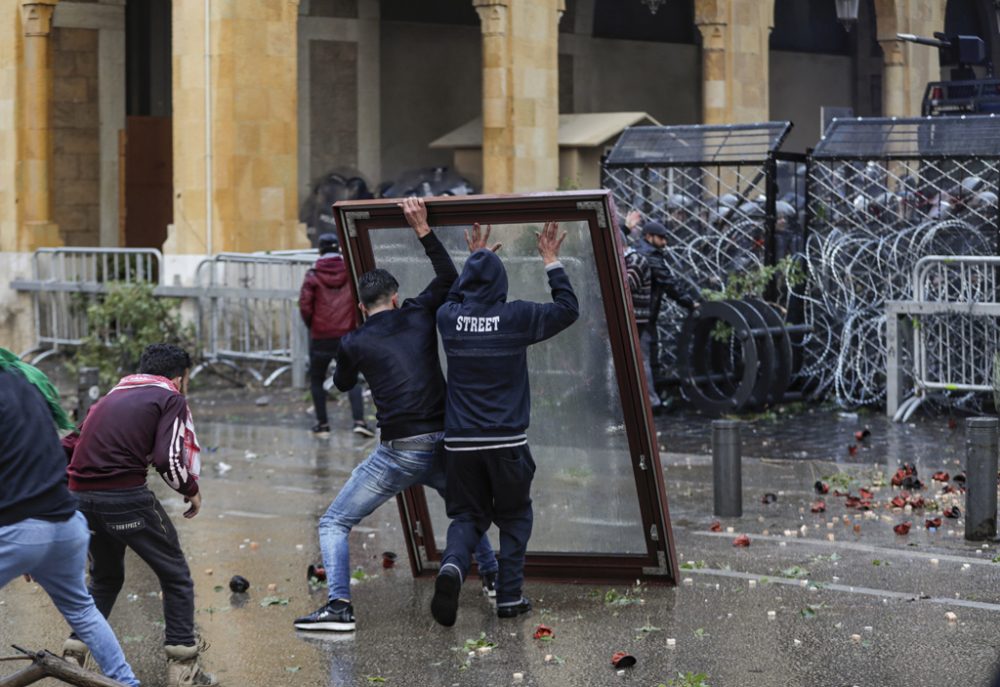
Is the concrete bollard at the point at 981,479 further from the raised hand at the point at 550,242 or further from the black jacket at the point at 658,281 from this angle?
the black jacket at the point at 658,281

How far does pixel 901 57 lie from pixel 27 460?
26636mm

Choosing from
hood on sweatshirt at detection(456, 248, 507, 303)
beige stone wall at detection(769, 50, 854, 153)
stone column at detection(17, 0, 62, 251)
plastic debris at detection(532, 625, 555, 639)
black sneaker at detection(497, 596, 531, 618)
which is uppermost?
beige stone wall at detection(769, 50, 854, 153)

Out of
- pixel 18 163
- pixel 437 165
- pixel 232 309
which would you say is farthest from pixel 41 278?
pixel 437 165

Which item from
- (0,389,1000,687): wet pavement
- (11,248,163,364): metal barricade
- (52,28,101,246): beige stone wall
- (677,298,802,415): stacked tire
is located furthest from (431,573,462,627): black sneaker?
(52,28,101,246): beige stone wall

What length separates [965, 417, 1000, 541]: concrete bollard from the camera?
9344mm

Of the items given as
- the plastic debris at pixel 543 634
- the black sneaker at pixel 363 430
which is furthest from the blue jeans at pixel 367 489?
the black sneaker at pixel 363 430

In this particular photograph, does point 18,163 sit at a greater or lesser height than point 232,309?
greater

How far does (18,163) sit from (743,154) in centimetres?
1221

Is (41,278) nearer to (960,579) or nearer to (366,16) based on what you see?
(366,16)

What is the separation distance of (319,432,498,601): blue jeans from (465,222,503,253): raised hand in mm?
882

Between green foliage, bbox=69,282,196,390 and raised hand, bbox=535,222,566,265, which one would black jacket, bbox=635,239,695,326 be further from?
raised hand, bbox=535,222,566,265

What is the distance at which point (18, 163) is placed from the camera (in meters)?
24.2

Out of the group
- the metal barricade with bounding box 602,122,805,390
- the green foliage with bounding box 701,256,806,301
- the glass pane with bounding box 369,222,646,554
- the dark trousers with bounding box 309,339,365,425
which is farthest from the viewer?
the metal barricade with bounding box 602,122,805,390

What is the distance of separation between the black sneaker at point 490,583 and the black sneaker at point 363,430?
6.30 meters
